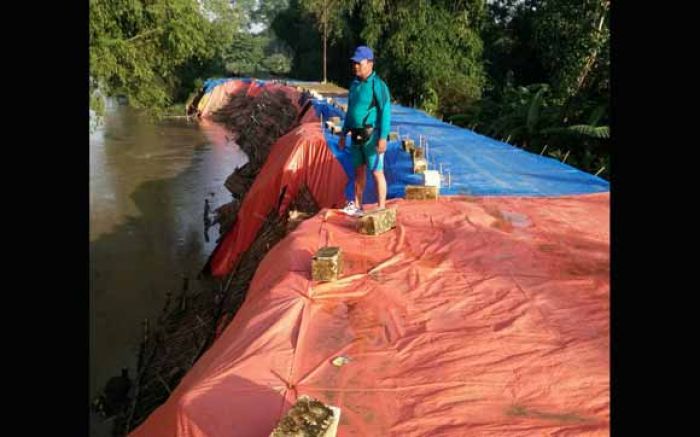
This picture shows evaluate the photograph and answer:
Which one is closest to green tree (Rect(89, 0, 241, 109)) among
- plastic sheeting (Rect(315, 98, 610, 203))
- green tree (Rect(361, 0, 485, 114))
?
plastic sheeting (Rect(315, 98, 610, 203))

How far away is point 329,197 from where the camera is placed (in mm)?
8992

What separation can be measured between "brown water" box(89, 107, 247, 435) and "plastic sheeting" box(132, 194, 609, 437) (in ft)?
12.7

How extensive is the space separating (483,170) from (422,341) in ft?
17.0

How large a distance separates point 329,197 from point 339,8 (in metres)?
22.2

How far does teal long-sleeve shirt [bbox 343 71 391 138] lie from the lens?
622 cm

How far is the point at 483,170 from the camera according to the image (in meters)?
8.46

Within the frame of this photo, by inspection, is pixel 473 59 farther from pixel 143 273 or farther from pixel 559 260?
pixel 559 260

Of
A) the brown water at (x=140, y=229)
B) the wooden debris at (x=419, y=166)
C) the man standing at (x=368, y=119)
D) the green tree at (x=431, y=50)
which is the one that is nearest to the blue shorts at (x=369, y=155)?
the man standing at (x=368, y=119)

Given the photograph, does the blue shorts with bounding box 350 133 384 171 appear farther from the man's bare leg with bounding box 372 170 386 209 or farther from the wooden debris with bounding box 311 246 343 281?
the wooden debris with bounding box 311 246 343 281

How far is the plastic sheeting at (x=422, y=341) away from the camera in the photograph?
9.97 ft

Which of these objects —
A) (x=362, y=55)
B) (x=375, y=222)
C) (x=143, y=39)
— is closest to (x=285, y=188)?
(x=362, y=55)

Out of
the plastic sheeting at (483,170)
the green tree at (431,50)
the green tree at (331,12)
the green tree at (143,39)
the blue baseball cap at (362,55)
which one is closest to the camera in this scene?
the blue baseball cap at (362,55)

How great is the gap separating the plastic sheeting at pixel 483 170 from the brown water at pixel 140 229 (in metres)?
3.72

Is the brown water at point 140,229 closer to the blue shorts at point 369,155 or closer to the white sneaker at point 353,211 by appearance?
the white sneaker at point 353,211
